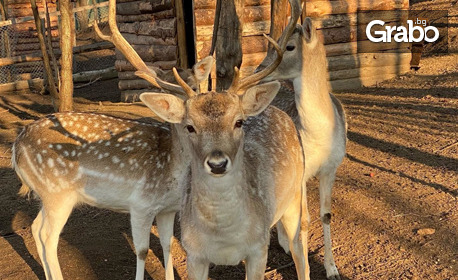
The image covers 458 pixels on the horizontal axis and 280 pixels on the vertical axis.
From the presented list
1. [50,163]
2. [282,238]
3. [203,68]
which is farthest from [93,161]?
[282,238]

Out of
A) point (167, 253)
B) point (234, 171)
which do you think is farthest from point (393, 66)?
point (234, 171)

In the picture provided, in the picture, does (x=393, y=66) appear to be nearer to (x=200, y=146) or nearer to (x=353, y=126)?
(x=353, y=126)

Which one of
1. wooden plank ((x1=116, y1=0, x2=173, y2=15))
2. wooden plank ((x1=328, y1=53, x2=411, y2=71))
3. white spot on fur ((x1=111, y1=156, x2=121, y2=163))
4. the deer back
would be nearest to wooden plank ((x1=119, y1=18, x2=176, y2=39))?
wooden plank ((x1=116, y1=0, x2=173, y2=15))

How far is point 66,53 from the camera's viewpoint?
8719 mm

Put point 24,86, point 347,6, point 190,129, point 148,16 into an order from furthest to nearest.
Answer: point 24,86
point 148,16
point 347,6
point 190,129

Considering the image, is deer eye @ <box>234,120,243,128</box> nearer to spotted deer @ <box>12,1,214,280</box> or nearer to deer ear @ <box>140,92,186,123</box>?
deer ear @ <box>140,92,186,123</box>

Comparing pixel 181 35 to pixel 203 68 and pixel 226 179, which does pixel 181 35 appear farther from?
pixel 226 179

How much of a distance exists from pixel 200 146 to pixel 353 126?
21.2 feet

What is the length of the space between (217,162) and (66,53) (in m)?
6.06

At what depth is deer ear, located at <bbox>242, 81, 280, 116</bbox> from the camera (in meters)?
3.84

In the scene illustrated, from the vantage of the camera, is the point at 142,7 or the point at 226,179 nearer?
the point at 226,179

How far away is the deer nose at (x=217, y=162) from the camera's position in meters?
3.28

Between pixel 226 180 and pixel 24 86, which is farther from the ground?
pixel 226 180

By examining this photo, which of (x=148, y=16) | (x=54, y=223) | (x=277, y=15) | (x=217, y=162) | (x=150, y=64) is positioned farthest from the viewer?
(x=150, y=64)
